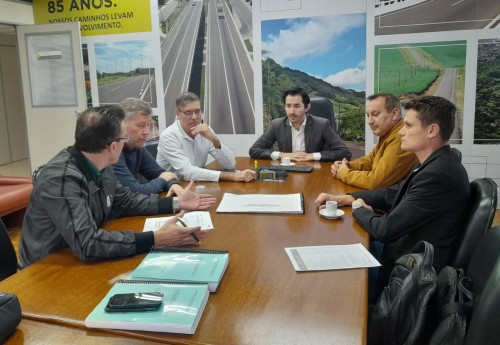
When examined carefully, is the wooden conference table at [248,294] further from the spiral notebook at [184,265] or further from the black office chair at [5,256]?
the black office chair at [5,256]

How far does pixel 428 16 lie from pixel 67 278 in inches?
168

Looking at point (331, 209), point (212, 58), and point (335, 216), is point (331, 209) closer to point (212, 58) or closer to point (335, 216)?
point (335, 216)

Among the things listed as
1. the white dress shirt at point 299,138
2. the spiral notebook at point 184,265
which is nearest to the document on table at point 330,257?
the spiral notebook at point 184,265

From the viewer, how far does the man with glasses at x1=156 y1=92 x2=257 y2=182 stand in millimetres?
2885

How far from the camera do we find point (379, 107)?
2.59 metres

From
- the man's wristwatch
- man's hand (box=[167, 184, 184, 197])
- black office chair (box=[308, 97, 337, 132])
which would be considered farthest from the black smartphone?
black office chair (box=[308, 97, 337, 132])

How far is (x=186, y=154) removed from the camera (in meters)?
3.12

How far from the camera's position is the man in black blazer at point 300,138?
11.4ft

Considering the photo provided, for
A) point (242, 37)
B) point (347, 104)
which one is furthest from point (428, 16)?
point (242, 37)

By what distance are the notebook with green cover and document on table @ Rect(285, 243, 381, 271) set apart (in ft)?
→ 1.26

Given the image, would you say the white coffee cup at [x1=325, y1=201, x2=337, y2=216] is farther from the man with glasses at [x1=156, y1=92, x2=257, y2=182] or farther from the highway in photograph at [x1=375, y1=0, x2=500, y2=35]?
the highway in photograph at [x1=375, y1=0, x2=500, y2=35]

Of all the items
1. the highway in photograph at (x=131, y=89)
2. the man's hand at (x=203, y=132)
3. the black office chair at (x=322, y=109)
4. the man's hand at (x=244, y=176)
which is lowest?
the man's hand at (x=244, y=176)

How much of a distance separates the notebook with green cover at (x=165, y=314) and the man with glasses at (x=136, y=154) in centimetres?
116

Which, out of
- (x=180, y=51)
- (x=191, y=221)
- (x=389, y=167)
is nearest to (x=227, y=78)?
(x=180, y=51)
